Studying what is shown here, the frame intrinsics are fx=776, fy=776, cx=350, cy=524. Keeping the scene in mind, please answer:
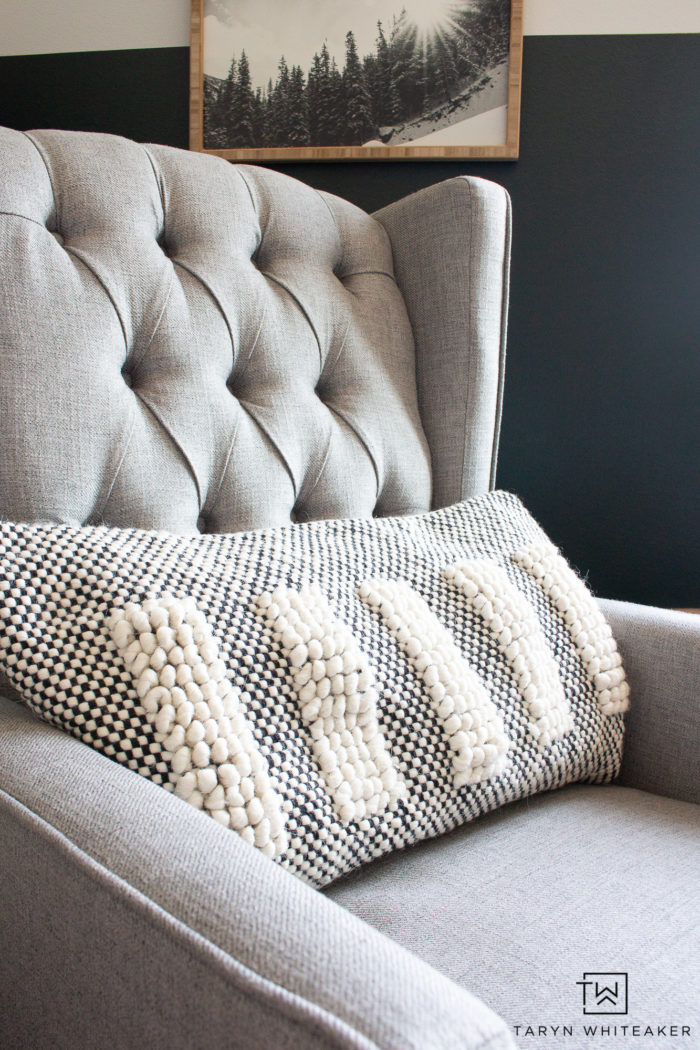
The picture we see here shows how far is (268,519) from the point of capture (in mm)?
895

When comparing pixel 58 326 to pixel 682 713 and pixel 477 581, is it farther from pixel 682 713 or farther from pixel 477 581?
pixel 682 713

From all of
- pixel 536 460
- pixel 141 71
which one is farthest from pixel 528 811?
pixel 141 71

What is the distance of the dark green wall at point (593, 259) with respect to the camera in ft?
6.51

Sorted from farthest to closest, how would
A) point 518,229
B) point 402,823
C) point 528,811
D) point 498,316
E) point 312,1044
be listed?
point 518,229
point 498,316
point 528,811
point 402,823
point 312,1044

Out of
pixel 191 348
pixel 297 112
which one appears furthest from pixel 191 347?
pixel 297 112

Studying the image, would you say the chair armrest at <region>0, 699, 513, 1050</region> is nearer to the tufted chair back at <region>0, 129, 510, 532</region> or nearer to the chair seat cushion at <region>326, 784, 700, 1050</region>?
the chair seat cushion at <region>326, 784, 700, 1050</region>

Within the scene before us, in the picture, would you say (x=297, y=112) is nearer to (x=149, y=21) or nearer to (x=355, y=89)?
(x=355, y=89)

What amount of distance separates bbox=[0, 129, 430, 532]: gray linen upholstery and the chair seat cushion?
1.36 feet

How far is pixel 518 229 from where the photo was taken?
6.64 ft

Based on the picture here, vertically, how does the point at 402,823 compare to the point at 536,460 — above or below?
below

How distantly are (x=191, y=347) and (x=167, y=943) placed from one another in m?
0.65

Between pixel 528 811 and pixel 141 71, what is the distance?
6.85ft

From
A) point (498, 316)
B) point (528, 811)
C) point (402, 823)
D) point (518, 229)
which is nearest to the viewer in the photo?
point (402, 823)

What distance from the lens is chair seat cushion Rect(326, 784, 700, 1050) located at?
1.54 feet
